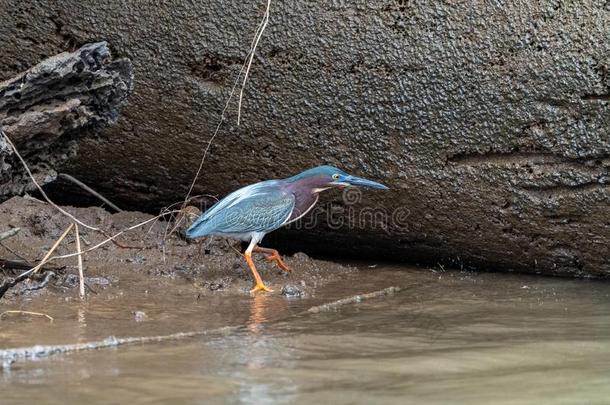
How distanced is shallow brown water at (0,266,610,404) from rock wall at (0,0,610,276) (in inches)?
20.0

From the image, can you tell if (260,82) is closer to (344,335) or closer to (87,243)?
(87,243)

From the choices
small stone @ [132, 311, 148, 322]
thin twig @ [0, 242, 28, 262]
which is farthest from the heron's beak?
thin twig @ [0, 242, 28, 262]

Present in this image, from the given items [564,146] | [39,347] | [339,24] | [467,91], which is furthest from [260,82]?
[39,347]

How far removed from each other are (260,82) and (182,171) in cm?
87

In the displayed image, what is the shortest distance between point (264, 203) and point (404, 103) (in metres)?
1.03

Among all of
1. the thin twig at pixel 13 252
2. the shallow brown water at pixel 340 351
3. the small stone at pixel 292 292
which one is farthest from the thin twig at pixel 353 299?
the thin twig at pixel 13 252

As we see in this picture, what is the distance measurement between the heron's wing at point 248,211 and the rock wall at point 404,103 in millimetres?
299

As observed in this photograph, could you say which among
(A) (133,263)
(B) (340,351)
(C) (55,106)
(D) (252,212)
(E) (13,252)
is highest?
(C) (55,106)

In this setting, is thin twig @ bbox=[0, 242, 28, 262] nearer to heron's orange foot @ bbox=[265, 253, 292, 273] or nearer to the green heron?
the green heron

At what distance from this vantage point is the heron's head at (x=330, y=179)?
17.4 ft

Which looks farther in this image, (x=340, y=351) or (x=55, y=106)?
(x=55, y=106)

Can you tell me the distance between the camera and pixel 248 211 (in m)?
5.35

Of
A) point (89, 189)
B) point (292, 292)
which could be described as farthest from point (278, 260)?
point (89, 189)

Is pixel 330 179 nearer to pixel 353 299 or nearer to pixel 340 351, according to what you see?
pixel 353 299
